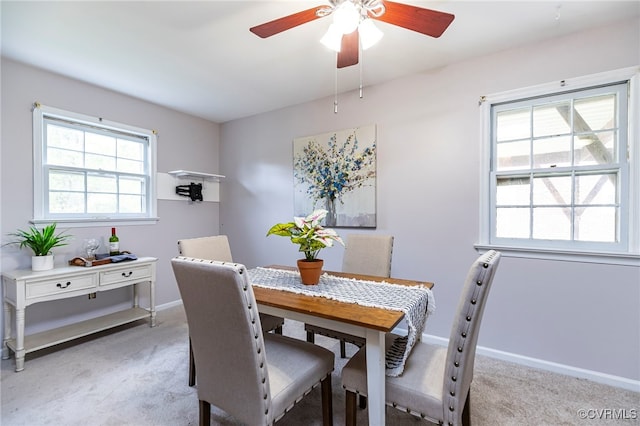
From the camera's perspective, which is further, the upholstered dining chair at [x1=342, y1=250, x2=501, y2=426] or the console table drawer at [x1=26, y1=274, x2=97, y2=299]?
the console table drawer at [x1=26, y1=274, x2=97, y2=299]

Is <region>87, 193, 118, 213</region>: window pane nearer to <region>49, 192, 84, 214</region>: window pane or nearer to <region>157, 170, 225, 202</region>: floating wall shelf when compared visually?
<region>49, 192, 84, 214</region>: window pane

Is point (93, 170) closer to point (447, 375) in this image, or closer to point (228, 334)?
point (228, 334)

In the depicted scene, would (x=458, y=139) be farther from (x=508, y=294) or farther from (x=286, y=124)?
(x=286, y=124)

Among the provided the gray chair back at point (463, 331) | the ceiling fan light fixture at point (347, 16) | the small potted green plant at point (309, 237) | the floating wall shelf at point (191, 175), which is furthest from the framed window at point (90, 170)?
the gray chair back at point (463, 331)

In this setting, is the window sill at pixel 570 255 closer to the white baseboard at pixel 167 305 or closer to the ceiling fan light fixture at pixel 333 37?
the ceiling fan light fixture at pixel 333 37

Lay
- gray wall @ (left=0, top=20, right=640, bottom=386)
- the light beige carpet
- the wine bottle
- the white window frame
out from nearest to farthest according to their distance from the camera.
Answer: the light beige carpet → the white window frame → gray wall @ (left=0, top=20, right=640, bottom=386) → the wine bottle

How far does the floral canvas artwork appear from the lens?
2.92 m

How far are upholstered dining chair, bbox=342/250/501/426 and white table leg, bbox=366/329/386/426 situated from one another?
0.06 metres

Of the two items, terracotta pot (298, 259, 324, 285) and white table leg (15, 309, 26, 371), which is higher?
terracotta pot (298, 259, 324, 285)

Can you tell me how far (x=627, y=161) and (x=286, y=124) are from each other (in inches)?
119

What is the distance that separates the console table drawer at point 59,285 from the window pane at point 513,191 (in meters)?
3.52

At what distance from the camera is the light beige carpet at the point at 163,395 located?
1.66 meters

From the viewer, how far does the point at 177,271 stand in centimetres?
125

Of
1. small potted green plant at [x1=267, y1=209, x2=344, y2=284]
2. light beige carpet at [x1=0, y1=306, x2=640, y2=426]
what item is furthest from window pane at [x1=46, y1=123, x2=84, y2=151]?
small potted green plant at [x1=267, y1=209, x2=344, y2=284]
